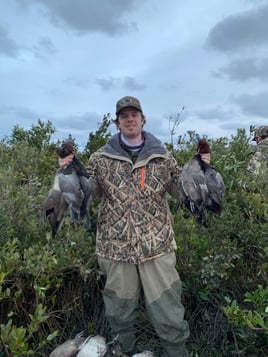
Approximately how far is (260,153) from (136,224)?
364 centimetres

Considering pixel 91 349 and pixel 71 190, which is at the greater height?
pixel 71 190

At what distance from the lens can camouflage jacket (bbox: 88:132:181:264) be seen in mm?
3961

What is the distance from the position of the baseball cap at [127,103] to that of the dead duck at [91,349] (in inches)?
85.7

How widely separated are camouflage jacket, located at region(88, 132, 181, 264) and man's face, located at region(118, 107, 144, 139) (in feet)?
0.44

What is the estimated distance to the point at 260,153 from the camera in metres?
6.92

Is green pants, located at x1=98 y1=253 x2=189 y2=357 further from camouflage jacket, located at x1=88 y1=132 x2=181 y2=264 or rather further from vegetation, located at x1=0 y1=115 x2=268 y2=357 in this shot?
vegetation, located at x1=0 y1=115 x2=268 y2=357

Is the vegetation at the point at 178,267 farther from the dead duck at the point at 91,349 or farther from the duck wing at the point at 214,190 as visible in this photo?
the duck wing at the point at 214,190

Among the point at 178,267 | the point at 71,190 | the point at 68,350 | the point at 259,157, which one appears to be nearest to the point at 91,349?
the point at 68,350

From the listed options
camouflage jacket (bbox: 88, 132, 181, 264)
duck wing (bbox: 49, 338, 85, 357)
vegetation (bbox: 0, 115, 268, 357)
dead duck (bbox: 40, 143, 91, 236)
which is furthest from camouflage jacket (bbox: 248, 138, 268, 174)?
duck wing (bbox: 49, 338, 85, 357)

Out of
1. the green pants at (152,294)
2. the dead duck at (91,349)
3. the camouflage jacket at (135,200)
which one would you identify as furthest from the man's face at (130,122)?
the dead duck at (91,349)

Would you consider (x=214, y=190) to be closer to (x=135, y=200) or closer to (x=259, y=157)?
(x=135, y=200)

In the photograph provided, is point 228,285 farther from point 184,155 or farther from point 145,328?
point 184,155

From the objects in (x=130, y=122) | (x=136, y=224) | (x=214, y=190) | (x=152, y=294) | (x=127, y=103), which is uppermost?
(x=127, y=103)

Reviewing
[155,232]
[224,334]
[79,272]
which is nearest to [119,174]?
[155,232]
